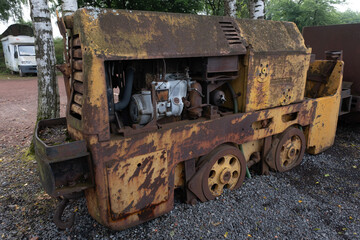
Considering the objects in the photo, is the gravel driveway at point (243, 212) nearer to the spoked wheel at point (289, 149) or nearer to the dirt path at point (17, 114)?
the spoked wheel at point (289, 149)

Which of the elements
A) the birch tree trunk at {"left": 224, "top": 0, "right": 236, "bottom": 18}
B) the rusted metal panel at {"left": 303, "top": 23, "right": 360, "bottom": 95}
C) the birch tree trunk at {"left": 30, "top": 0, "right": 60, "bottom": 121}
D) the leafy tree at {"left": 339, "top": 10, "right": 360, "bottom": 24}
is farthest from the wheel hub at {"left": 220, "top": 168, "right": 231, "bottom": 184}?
the leafy tree at {"left": 339, "top": 10, "right": 360, "bottom": 24}

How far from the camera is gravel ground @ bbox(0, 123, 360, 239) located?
8.77 feet

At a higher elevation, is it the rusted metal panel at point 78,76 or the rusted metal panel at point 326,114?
the rusted metal panel at point 78,76

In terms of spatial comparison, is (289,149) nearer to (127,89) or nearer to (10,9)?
(127,89)

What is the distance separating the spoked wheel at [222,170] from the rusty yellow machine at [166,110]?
0.04 feet

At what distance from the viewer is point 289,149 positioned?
155 inches

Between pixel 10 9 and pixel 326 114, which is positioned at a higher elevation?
pixel 10 9

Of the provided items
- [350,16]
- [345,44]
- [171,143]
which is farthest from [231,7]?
[350,16]

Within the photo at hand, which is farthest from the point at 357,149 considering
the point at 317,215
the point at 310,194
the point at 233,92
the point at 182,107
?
the point at 182,107

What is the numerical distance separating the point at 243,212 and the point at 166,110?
4.60ft

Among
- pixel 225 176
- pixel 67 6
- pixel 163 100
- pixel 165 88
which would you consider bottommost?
pixel 225 176

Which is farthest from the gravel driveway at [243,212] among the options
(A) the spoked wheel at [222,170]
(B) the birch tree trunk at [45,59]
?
(B) the birch tree trunk at [45,59]

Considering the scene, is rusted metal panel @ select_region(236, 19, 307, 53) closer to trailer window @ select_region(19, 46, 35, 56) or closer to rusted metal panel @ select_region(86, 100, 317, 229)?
rusted metal panel @ select_region(86, 100, 317, 229)

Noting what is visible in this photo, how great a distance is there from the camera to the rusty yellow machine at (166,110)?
2.29 metres
